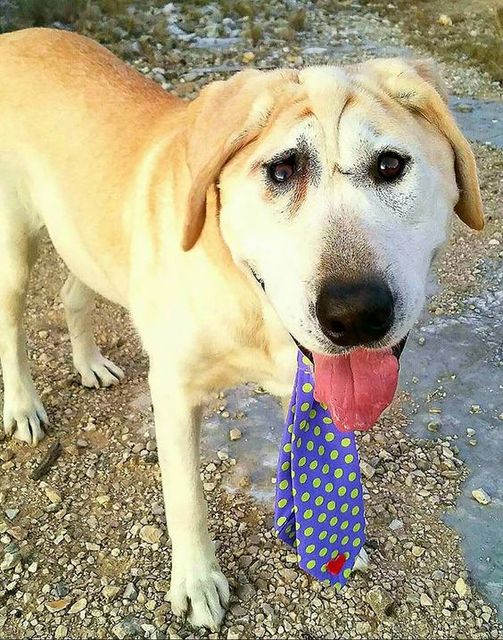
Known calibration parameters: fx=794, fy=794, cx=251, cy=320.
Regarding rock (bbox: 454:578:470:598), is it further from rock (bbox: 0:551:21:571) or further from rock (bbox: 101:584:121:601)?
rock (bbox: 0:551:21:571)

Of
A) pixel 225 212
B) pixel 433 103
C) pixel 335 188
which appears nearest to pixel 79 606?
pixel 225 212

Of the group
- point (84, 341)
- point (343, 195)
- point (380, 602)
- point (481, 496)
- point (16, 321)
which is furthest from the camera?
point (84, 341)

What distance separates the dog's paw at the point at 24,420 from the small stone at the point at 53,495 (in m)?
0.31

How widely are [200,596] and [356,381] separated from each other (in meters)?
1.14

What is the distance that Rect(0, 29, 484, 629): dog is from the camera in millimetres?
2016

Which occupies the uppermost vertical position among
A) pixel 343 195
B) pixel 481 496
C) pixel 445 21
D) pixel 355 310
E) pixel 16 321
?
pixel 343 195

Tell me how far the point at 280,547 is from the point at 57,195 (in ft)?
5.41

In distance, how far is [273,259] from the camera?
6.79ft

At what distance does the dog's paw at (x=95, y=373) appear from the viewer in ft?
13.0

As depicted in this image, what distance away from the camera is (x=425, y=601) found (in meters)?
2.92

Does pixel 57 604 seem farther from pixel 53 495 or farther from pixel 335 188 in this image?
pixel 335 188

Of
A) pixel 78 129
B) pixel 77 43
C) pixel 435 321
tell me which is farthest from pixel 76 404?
pixel 435 321

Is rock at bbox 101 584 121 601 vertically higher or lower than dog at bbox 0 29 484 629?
lower

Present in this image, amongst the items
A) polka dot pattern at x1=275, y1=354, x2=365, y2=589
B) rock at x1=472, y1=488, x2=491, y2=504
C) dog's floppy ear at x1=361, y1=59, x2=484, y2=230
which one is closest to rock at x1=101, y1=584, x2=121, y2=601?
polka dot pattern at x1=275, y1=354, x2=365, y2=589
